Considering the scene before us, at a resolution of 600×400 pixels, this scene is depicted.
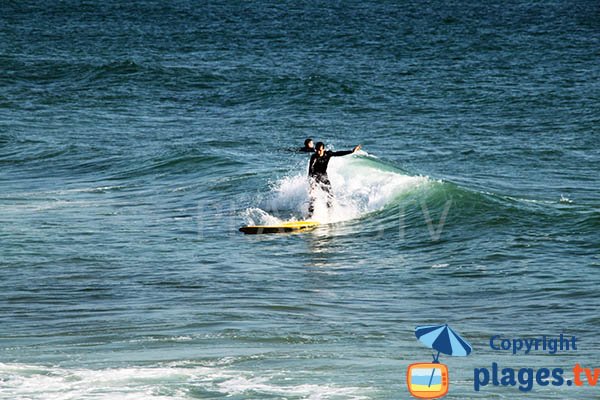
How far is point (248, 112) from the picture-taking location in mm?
35156

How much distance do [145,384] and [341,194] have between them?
41.3 ft

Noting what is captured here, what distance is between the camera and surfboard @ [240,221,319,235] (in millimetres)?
18078

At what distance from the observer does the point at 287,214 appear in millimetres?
20641

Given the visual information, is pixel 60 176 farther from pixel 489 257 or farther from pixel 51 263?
pixel 489 257

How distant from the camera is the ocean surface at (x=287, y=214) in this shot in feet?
34.3

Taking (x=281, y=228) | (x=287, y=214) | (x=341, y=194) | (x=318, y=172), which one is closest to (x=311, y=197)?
(x=318, y=172)

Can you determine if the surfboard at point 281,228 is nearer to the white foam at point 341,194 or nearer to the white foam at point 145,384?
the white foam at point 341,194

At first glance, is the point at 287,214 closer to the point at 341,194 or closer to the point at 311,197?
the point at 311,197

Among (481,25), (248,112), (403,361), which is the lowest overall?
(403,361)

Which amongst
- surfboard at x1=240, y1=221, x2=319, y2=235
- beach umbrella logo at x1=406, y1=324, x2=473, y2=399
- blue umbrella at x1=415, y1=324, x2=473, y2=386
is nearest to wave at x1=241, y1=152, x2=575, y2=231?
surfboard at x1=240, y1=221, x2=319, y2=235

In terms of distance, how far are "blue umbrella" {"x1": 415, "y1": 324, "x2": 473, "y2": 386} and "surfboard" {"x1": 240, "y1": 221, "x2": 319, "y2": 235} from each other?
659 cm

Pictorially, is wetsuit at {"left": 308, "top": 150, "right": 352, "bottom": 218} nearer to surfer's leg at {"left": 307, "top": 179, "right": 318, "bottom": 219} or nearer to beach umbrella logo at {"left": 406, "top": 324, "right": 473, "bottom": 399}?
surfer's leg at {"left": 307, "top": 179, "right": 318, "bottom": 219}

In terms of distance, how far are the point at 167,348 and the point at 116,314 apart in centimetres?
187

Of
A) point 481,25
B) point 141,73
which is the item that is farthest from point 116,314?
point 481,25
